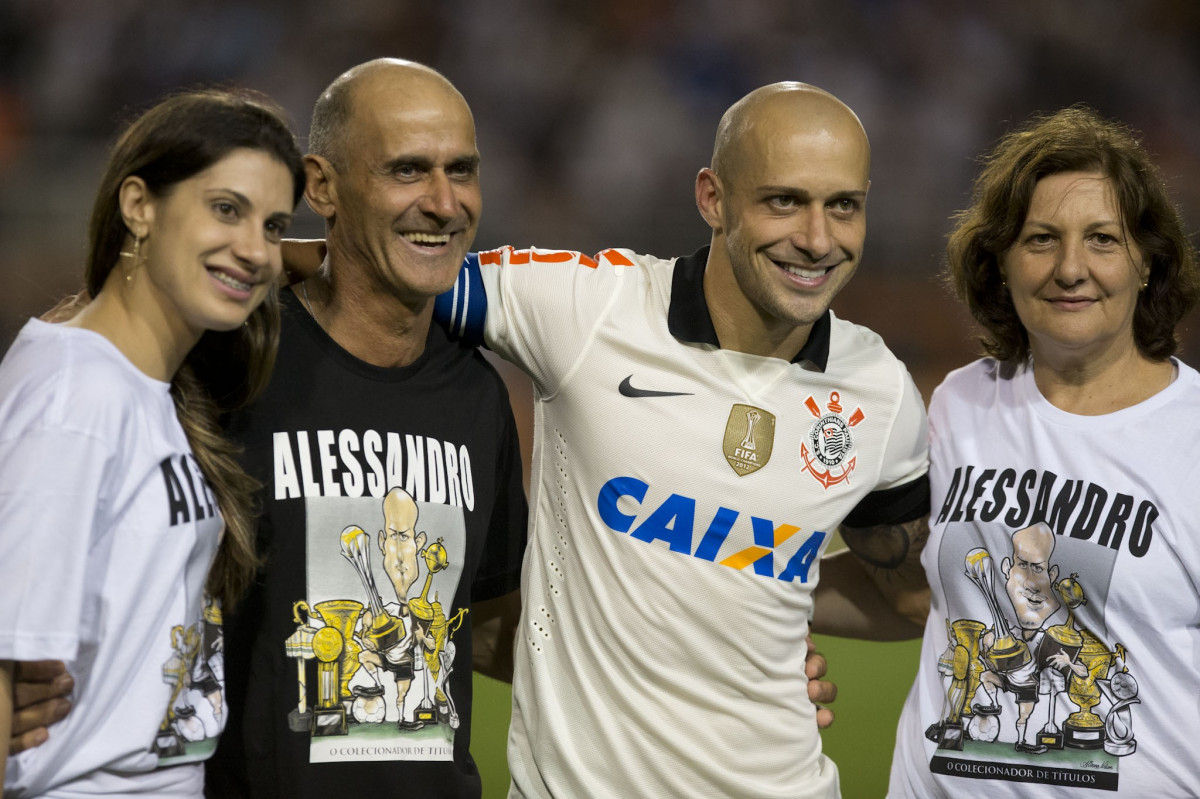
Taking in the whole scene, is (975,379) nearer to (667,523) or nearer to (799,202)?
(799,202)

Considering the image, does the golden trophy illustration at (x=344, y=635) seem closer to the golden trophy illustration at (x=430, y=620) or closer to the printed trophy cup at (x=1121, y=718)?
the golden trophy illustration at (x=430, y=620)

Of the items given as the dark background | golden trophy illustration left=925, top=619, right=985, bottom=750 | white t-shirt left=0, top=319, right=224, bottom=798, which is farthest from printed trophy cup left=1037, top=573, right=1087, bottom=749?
the dark background

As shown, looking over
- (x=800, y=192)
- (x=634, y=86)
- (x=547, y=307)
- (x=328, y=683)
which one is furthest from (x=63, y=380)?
(x=634, y=86)

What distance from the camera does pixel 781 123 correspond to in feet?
9.36

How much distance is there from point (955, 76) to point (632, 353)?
10744 millimetres

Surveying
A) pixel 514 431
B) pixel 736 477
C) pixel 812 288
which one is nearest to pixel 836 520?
pixel 736 477

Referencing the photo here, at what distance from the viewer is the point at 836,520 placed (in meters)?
2.99

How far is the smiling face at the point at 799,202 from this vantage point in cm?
282

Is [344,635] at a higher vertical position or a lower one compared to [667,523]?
lower

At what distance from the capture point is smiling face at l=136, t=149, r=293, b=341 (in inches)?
85.4

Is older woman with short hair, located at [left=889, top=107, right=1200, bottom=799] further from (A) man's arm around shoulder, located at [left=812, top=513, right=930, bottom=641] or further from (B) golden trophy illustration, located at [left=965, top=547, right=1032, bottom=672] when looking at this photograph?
(A) man's arm around shoulder, located at [left=812, top=513, right=930, bottom=641]

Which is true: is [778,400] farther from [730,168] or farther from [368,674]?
[368,674]

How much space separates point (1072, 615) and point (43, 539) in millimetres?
2215

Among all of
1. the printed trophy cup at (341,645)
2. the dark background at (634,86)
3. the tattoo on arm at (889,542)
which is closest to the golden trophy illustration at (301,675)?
the printed trophy cup at (341,645)
